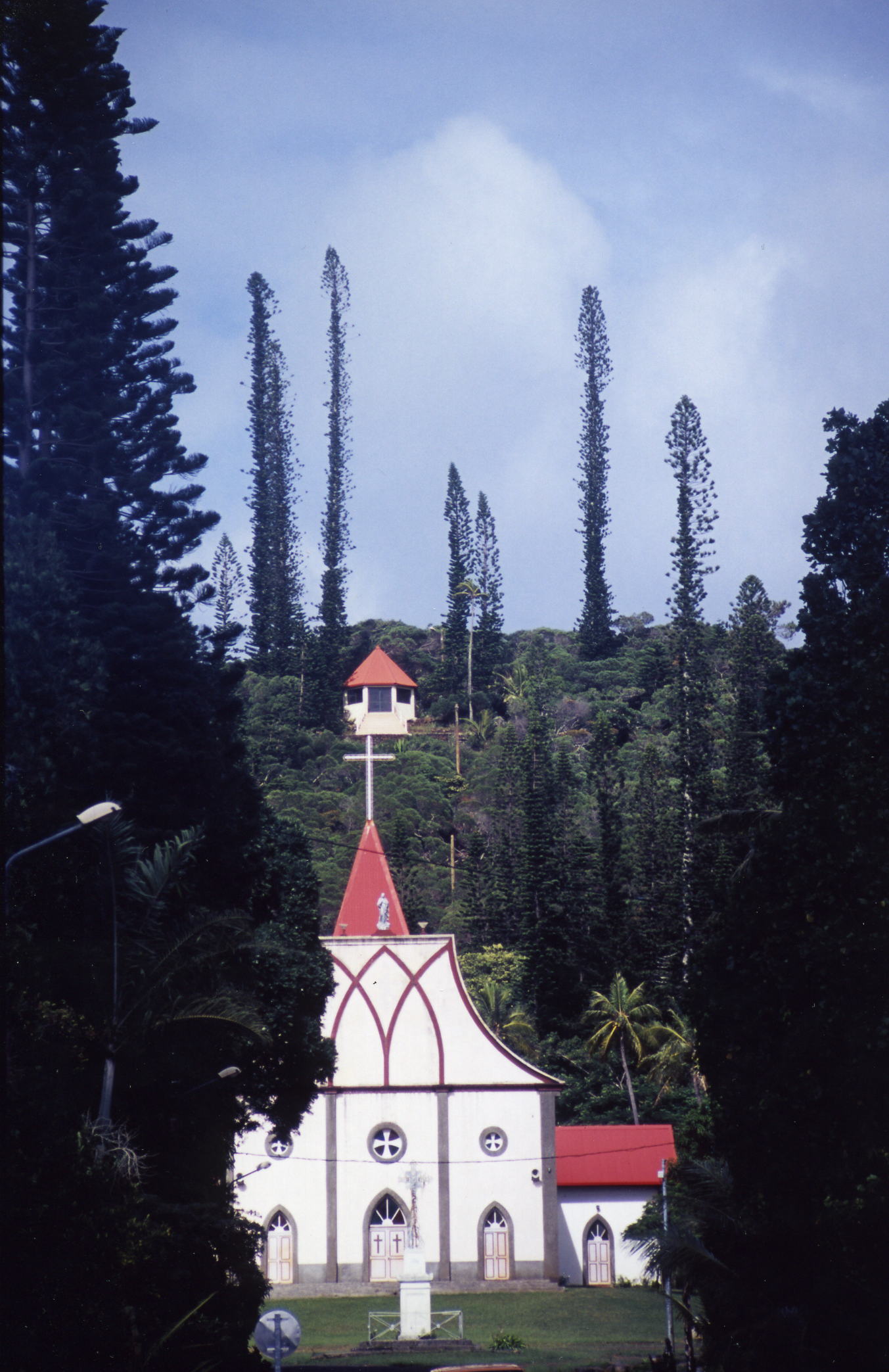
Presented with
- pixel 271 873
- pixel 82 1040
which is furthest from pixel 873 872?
pixel 271 873

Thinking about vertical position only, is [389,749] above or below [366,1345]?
above

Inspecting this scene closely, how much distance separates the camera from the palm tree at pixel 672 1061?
4700 centimetres

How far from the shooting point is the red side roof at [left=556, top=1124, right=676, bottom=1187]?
40.6 metres

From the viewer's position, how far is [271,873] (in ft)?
81.9

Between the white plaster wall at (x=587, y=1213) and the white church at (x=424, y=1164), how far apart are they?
Answer: 0.13 feet

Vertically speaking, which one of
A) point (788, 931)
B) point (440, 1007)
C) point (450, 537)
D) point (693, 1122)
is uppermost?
point (450, 537)

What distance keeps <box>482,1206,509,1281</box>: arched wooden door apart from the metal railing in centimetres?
529

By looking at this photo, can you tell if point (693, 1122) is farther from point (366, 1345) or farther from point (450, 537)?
point (450, 537)

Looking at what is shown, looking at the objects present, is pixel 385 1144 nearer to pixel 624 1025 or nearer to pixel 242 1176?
pixel 624 1025

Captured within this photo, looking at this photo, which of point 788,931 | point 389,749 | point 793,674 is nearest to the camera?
point 788,931

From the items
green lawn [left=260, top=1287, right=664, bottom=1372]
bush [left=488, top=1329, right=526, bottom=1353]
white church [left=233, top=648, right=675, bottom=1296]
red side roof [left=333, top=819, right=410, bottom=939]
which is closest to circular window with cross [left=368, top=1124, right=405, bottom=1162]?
white church [left=233, top=648, right=675, bottom=1296]

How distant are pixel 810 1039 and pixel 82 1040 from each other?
831 cm

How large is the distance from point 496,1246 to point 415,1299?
25.8 feet

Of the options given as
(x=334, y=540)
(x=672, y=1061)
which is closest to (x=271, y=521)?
(x=334, y=540)
